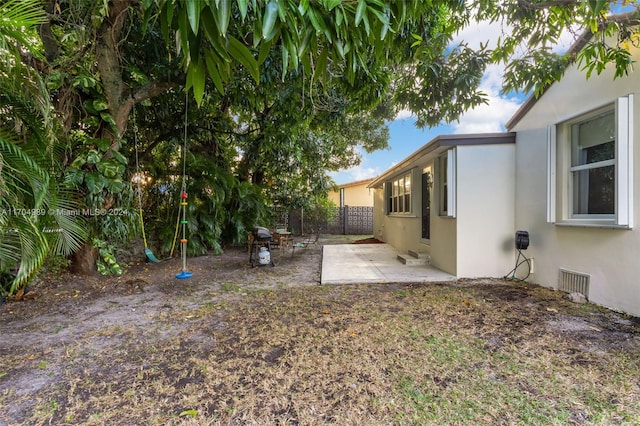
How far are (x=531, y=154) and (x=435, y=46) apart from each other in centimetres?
246

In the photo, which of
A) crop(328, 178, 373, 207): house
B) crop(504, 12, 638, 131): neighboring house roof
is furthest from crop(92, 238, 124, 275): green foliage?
crop(328, 178, 373, 207): house

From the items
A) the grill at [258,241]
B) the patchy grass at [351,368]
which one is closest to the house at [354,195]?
the grill at [258,241]

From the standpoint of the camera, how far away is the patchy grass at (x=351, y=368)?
199cm

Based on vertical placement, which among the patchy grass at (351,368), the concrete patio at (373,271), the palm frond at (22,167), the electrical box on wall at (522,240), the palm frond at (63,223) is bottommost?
the patchy grass at (351,368)

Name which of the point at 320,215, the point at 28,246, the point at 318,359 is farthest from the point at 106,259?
the point at 320,215

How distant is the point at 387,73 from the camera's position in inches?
207

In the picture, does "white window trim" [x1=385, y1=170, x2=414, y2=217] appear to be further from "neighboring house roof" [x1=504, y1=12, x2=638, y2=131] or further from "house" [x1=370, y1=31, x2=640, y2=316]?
"neighboring house roof" [x1=504, y1=12, x2=638, y2=131]

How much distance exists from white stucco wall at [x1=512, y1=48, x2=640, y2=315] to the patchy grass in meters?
0.48

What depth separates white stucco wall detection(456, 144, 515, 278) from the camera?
5430 mm

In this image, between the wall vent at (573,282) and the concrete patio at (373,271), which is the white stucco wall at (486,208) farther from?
the wall vent at (573,282)

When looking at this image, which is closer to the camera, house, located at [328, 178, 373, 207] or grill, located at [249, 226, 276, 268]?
grill, located at [249, 226, 276, 268]

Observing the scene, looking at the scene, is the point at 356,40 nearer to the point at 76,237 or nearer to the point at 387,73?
the point at 387,73

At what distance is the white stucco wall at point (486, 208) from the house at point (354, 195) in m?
15.9

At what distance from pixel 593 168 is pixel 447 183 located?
2.08 m
